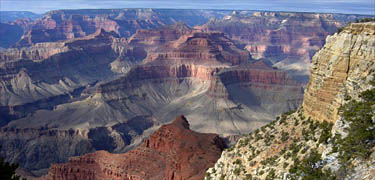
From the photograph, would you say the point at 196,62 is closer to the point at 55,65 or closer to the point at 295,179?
the point at 55,65

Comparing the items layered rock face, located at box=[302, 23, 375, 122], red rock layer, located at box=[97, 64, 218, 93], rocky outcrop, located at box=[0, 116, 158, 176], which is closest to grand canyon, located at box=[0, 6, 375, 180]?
layered rock face, located at box=[302, 23, 375, 122]

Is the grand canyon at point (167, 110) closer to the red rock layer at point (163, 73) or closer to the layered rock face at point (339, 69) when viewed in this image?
the layered rock face at point (339, 69)

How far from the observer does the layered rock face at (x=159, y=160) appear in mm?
47812

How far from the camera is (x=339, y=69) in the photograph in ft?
81.1

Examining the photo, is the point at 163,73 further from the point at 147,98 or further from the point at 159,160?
the point at 159,160

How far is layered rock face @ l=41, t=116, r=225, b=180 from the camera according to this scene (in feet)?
157

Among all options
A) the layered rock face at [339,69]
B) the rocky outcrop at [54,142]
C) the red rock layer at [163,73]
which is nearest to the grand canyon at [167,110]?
the layered rock face at [339,69]

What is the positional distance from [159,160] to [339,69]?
35745 millimetres

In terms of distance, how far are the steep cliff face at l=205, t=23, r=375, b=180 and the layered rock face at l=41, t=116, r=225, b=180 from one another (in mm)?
15489

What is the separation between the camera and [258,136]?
107 ft

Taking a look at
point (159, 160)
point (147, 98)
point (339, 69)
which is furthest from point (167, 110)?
point (339, 69)

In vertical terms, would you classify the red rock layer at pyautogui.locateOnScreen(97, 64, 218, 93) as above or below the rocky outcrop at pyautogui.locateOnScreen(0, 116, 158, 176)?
above

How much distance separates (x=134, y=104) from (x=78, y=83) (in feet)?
216

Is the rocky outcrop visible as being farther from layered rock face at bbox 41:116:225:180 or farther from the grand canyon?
layered rock face at bbox 41:116:225:180
